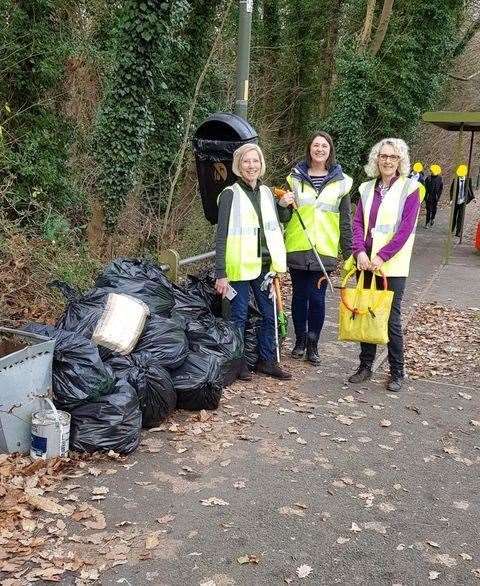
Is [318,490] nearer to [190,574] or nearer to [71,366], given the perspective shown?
[190,574]

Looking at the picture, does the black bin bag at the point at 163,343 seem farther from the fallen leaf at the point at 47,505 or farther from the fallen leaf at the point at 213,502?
the fallen leaf at the point at 47,505

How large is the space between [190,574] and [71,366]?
1534 mm

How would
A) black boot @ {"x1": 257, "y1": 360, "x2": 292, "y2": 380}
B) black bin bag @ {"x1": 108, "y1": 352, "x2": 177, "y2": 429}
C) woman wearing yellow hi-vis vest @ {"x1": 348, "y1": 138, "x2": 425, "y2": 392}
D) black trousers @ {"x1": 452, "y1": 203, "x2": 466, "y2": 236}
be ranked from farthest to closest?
black trousers @ {"x1": 452, "y1": 203, "x2": 466, "y2": 236}, black boot @ {"x1": 257, "y1": 360, "x2": 292, "y2": 380}, woman wearing yellow hi-vis vest @ {"x1": 348, "y1": 138, "x2": 425, "y2": 392}, black bin bag @ {"x1": 108, "y1": 352, "x2": 177, "y2": 429}

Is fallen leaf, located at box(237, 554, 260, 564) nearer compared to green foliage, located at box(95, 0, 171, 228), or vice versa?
fallen leaf, located at box(237, 554, 260, 564)

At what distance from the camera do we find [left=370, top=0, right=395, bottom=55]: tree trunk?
53.4ft

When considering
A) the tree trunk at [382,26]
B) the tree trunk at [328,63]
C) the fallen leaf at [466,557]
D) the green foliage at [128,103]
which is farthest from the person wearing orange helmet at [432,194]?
the fallen leaf at [466,557]

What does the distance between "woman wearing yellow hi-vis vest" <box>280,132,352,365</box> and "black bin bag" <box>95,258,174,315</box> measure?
1.23m

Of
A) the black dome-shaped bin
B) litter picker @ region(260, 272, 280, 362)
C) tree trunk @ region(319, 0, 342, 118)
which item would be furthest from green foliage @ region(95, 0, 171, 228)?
tree trunk @ region(319, 0, 342, 118)

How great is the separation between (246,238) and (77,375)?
1830 millimetres

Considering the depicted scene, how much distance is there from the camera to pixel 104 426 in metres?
3.87

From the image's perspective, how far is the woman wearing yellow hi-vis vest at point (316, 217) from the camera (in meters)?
5.37

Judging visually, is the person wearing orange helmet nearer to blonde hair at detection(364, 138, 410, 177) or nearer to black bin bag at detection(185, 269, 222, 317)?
blonde hair at detection(364, 138, 410, 177)

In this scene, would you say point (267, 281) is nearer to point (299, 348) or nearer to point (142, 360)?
point (299, 348)

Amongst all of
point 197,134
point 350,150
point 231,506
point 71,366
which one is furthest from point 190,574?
point 350,150
